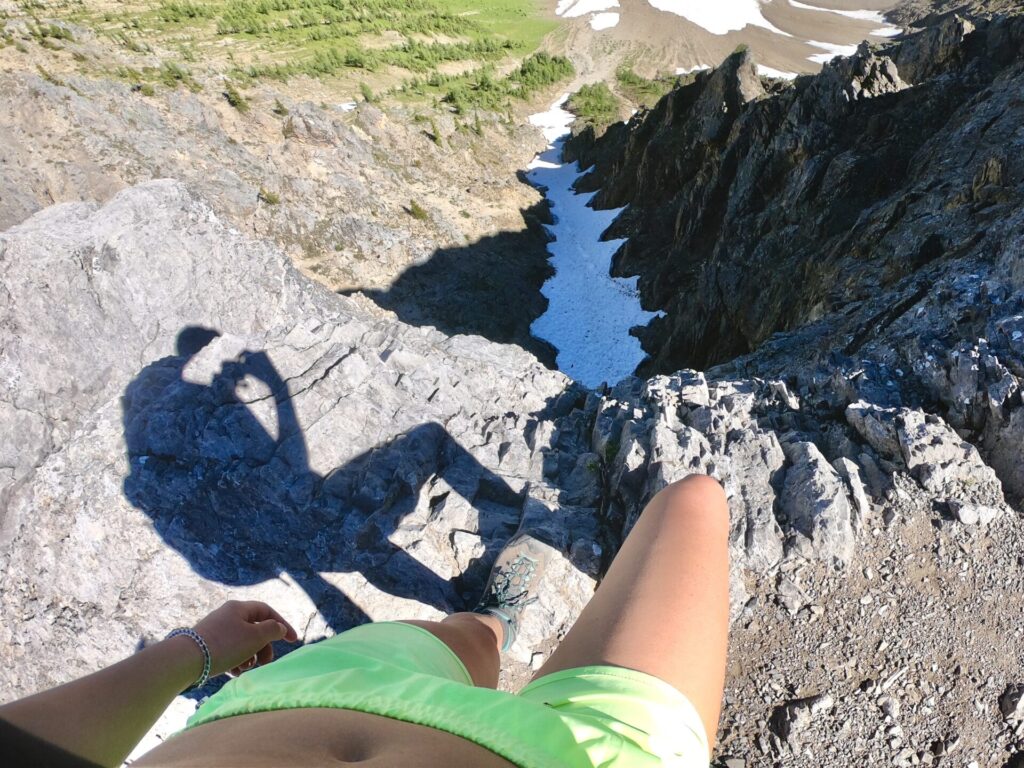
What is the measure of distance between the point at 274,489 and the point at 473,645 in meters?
4.83

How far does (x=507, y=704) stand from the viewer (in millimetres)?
1507

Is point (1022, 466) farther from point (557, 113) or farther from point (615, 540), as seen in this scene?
point (557, 113)

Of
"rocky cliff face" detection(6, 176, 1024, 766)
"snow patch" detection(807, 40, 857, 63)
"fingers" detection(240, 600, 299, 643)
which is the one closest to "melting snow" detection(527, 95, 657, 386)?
"rocky cliff face" detection(6, 176, 1024, 766)

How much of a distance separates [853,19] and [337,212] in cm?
8840

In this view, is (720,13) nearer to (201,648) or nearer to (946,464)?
(946,464)

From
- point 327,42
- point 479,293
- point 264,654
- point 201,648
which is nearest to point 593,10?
point 327,42

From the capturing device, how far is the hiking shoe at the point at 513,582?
223 inches

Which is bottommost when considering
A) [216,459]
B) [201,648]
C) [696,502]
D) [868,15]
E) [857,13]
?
[216,459]

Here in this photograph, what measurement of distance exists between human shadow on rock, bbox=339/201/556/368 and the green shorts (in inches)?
857

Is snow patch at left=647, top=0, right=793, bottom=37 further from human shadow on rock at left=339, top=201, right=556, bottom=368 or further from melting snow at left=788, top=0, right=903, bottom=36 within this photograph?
human shadow on rock at left=339, top=201, right=556, bottom=368

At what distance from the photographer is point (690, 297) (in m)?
22.9

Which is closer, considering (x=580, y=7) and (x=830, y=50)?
(x=830, y=50)

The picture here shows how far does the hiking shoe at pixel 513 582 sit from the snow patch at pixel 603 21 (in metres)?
89.0

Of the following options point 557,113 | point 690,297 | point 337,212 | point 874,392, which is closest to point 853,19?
point 557,113
